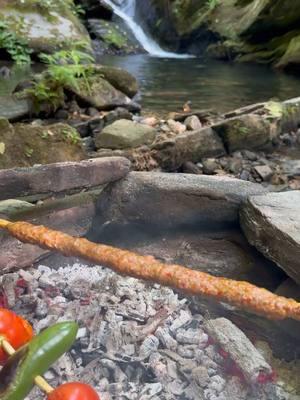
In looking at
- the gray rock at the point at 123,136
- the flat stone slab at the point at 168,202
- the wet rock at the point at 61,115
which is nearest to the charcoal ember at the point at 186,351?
the flat stone slab at the point at 168,202

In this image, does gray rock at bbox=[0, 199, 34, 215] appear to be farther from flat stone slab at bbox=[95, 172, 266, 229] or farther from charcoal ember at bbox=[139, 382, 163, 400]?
charcoal ember at bbox=[139, 382, 163, 400]

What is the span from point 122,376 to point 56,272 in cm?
79

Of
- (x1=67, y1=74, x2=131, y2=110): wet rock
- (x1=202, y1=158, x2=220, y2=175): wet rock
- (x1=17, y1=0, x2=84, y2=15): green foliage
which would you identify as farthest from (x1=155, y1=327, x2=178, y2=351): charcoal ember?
(x1=17, y1=0, x2=84, y2=15): green foliage

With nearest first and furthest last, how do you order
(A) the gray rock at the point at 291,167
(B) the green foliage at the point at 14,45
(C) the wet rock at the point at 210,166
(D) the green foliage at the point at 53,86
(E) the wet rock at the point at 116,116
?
(C) the wet rock at the point at 210,166
(A) the gray rock at the point at 291,167
(E) the wet rock at the point at 116,116
(D) the green foliage at the point at 53,86
(B) the green foliage at the point at 14,45

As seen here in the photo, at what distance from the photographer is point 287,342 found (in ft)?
7.10

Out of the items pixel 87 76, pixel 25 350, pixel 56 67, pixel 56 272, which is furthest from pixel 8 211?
pixel 87 76

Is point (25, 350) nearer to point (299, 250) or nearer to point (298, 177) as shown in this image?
point (299, 250)

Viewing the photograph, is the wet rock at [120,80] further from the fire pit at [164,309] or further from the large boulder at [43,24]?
the fire pit at [164,309]

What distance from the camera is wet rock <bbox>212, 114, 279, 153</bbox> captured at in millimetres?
5090

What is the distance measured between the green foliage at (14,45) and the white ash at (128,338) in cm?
823

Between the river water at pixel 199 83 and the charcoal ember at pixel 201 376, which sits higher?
the river water at pixel 199 83

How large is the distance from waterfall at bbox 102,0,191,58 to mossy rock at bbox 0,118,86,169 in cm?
1362

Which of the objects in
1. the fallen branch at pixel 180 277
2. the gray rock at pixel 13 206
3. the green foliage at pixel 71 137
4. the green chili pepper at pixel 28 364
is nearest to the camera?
the green chili pepper at pixel 28 364

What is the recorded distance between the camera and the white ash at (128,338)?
5.94 feet
